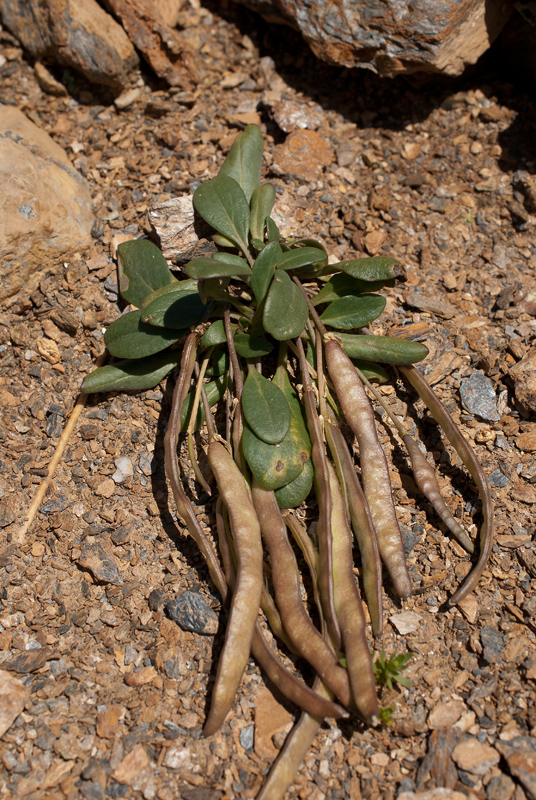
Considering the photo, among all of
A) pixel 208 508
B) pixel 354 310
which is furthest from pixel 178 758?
pixel 354 310

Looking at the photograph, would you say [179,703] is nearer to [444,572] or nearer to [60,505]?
[60,505]

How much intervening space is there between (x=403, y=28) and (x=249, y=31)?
4.28 ft

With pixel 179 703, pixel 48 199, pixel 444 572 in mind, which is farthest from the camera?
pixel 48 199

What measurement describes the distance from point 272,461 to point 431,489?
0.79 meters

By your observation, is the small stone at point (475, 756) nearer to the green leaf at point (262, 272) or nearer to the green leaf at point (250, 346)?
the green leaf at point (250, 346)

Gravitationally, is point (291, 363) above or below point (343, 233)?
below

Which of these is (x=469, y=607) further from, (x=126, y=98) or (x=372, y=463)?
(x=126, y=98)

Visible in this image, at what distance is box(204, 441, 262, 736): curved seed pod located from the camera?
2.31m

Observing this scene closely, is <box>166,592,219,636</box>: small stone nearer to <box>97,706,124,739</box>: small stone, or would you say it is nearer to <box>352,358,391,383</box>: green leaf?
<box>97,706,124,739</box>: small stone

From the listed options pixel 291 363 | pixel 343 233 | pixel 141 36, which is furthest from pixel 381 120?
pixel 291 363

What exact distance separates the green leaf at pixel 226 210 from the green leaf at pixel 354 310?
0.59 meters

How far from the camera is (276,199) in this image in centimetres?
362

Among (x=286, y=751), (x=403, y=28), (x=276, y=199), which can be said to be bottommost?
(x=286, y=751)

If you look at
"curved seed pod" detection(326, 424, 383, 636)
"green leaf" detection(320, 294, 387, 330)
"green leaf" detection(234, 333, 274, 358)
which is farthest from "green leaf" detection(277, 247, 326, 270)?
"curved seed pod" detection(326, 424, 383, 636)
